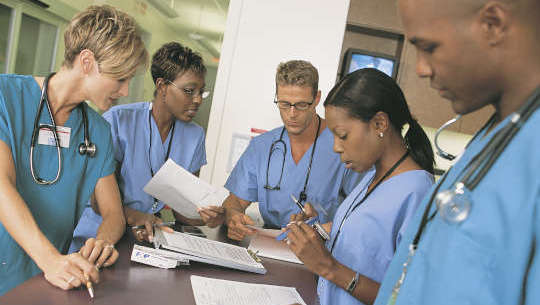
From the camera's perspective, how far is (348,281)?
3.62ft

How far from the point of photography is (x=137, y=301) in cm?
102

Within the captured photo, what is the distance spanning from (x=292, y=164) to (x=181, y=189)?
615 millimetres

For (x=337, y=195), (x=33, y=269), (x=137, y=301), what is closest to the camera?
(x=137, y=301)

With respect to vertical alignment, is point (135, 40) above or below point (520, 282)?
above

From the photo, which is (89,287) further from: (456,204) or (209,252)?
(456,204)

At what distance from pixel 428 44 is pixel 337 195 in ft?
4.97

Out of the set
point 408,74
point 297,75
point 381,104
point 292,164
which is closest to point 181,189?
point 292,164

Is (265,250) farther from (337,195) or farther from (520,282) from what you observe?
(520,282)

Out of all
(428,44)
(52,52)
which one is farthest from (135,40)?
(52,52)

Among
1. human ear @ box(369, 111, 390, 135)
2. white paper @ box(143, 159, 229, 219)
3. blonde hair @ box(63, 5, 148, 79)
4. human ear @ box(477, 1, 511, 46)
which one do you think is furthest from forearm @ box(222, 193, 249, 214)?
human ear @ box(477, 1, 511, 46)

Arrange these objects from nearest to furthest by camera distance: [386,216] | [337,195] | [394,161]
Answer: [386,216]
[394,161]
[337,195]

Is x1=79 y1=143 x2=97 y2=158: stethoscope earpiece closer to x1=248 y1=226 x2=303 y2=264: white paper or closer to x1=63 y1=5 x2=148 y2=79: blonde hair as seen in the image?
x1=63 y1=5 x2=148 y2=79: blonde hair

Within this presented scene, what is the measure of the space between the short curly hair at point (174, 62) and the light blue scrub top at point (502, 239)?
1697 millimetres

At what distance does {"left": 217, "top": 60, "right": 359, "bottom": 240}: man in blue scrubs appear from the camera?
198cm
